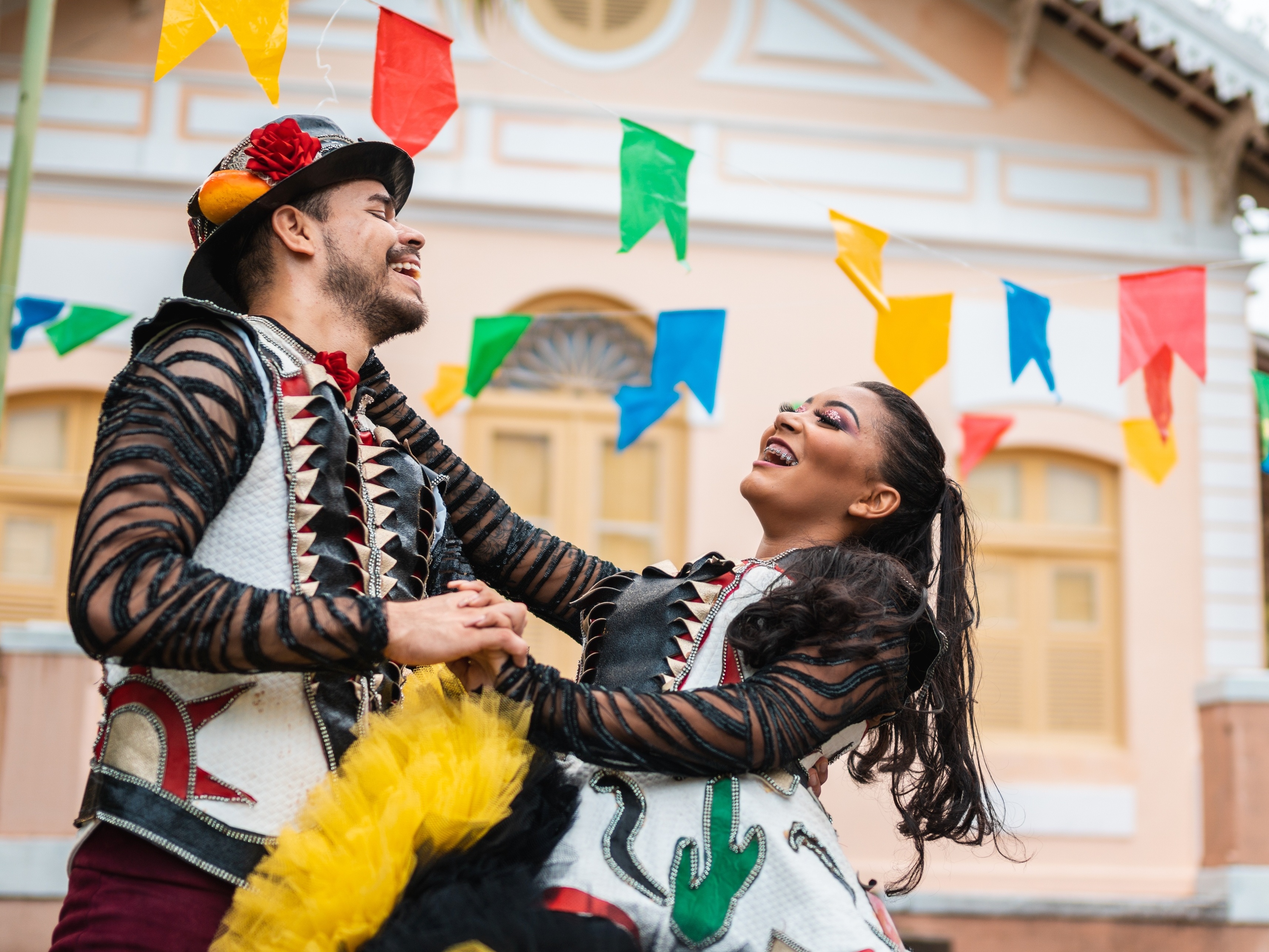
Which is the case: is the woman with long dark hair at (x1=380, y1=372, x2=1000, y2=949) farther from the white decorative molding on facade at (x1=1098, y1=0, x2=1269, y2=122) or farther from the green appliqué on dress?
the white decorative molding on facade at (x1=1098, y1=0, x2=1269, y2=122)

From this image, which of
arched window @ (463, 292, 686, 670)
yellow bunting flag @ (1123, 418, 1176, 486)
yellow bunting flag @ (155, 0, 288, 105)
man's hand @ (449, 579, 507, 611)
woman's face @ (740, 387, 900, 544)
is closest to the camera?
man's hand @ (449, 579, 507, 611)

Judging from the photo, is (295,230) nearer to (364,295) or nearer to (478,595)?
(364,295)

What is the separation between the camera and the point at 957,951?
21.6ft

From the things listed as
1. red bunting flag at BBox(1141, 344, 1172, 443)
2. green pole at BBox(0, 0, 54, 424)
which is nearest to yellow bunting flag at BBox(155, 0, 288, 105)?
green pole at BBox(0, 0, 54, 424)

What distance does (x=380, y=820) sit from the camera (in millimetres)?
1780

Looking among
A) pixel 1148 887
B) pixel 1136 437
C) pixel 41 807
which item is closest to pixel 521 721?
pixel 41 807

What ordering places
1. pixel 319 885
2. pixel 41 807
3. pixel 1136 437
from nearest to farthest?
pixel 319 885 → pixel 41 807 → pixel 1136 437

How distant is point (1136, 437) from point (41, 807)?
5281 millimetres

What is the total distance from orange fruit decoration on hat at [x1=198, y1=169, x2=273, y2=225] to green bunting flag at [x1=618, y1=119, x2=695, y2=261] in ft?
7.36

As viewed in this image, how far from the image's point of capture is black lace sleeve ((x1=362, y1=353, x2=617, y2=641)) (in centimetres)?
254

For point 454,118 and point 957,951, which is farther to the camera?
point 454,118

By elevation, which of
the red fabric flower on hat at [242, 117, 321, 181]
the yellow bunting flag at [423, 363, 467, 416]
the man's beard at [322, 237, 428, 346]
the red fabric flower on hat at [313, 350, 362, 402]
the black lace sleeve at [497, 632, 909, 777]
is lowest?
the black lace sleeve at [497, 632, 909, 777]

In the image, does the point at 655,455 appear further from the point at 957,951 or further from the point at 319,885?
the point at 319,885

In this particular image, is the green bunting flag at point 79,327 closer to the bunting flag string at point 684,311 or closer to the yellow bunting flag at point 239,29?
the bunting flag string at point 684,311
